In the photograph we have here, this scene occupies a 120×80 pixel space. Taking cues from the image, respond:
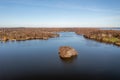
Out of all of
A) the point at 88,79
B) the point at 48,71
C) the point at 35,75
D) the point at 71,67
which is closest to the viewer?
the point at 88,79

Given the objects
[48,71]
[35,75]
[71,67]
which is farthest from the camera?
[71,67]

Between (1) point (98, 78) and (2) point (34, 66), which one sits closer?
(1) point (98, 78)

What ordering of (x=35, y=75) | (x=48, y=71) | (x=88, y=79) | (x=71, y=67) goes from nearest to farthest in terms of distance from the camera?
1. (x=88, y=79)
2. (x=35, y=75)
3. (x=48, y=71)
4. (x=71, y=67)

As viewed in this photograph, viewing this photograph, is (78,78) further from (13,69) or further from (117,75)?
(13,69)

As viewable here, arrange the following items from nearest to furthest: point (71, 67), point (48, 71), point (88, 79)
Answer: point (88, 79), point (48, 71), point (71, 67)

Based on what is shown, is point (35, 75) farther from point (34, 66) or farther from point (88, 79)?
point (88, 79)

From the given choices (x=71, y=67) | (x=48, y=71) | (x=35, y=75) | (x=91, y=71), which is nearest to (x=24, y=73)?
(x=35, y=75)

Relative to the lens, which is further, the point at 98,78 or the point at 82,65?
the point at 82,65

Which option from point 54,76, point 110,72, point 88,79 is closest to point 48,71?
point 54,76
